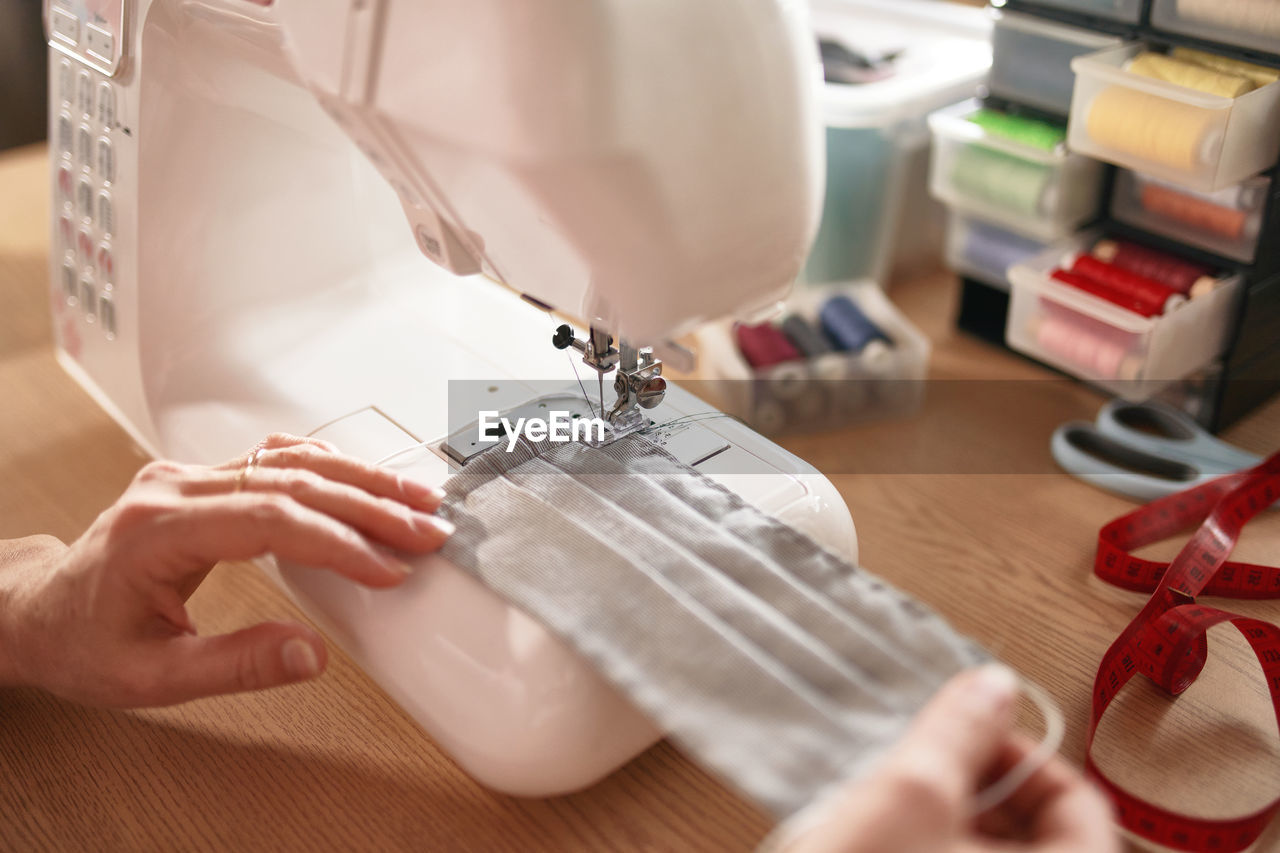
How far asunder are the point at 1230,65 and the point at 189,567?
3.17 feet

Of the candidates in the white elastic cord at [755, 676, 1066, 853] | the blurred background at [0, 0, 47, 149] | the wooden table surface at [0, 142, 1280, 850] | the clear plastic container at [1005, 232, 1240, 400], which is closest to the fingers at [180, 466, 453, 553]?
the wooden table surface at [0, 142, 1280, 850]

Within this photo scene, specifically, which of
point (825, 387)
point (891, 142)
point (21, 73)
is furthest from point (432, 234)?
point (21, 73)

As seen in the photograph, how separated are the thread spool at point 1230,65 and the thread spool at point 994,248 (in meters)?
0.25

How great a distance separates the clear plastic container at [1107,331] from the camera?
3.52 feet

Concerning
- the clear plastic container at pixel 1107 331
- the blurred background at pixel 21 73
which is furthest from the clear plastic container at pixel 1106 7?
the blurred background at pixel 21 73

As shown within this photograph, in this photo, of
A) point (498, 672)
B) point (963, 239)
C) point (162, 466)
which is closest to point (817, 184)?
point (498, 672)

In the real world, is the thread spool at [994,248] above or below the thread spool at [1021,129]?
below

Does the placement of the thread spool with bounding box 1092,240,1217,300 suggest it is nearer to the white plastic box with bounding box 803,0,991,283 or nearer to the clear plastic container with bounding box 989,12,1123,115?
the clear plastic container with bounding box 989,12,1123,115

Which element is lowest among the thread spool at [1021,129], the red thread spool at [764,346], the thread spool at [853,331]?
the red thread spool at [764,346]

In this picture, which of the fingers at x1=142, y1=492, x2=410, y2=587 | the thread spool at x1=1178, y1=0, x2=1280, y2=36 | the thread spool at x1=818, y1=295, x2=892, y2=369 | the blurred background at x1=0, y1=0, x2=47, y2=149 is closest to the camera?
the fingers at x1=142, y1=492, x2=410, y2=587

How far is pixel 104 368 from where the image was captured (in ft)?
3.38

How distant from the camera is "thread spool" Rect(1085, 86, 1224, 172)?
0.97 metres

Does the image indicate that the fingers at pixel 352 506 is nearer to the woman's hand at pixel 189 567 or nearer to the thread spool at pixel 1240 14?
the woman's hand at pixel 189 567

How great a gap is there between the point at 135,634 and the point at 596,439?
0.31 meters
